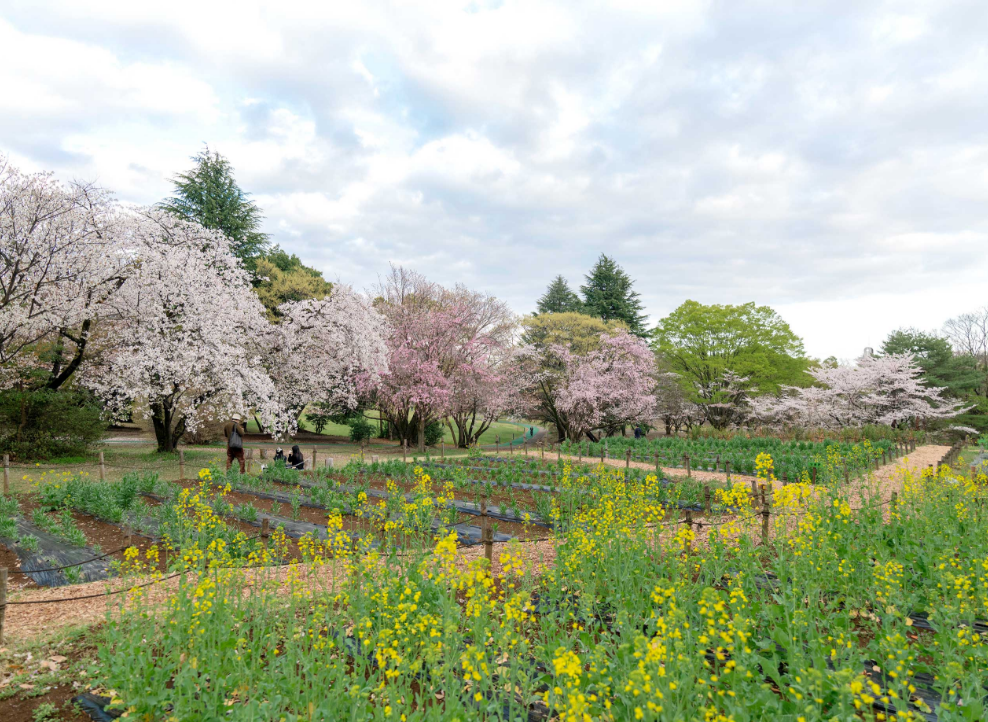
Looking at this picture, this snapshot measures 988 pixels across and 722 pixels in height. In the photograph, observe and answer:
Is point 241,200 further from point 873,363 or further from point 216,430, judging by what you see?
point 873,363

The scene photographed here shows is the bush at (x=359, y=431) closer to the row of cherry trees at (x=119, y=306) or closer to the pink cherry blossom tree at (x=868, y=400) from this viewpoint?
the row of cherry trees at (x=119, y=306)

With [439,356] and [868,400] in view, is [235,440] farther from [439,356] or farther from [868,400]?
[868,400]

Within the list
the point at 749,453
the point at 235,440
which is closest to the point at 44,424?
the point at 235,440

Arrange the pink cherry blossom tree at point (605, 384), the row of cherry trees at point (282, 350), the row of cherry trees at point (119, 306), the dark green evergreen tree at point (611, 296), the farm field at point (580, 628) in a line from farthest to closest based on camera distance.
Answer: the dark green evergreen tree at point (611, 296), the pink cherry blossom tree at point (605, 384), the row of cherry trees at point (282, 350), the row of cherry trees at point (119, 306), the farm field at point (580, 628)

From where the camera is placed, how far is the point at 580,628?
4.80m

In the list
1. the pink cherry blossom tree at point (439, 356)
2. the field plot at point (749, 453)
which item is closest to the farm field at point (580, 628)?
the field plot at point (749, 453)

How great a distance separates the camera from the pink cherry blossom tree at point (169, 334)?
16.8 metres

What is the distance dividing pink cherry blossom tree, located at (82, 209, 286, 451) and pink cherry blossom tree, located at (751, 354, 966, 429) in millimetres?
27899

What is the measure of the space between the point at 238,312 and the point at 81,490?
34.0ft

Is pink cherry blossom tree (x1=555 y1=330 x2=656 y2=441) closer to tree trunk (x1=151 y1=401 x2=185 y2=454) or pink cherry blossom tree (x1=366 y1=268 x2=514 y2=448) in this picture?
pink cherry blossom tree (x1=366 y1=268 x2=514 y2=448)

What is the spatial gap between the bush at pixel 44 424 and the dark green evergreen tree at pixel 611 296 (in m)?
34.8

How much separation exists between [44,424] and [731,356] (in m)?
34.4

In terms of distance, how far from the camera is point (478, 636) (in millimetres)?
3748

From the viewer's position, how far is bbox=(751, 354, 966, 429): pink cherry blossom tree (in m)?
28.7
